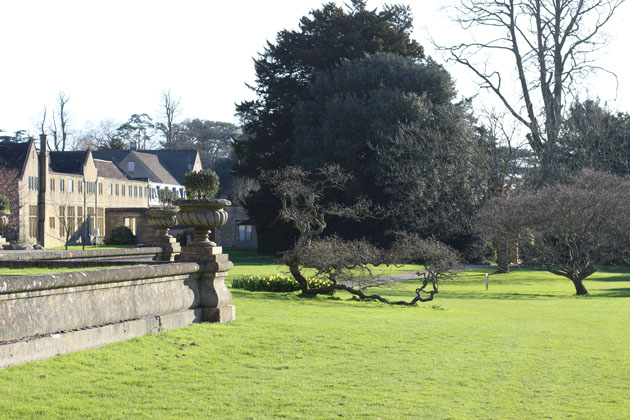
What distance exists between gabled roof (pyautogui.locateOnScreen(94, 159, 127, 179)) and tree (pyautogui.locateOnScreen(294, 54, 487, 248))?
1139 inches

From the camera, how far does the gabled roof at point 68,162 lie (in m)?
63.5

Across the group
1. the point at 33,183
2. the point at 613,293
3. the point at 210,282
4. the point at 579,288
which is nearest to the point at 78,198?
the point at 33,183

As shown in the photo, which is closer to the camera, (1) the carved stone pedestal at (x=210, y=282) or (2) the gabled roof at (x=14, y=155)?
(1) the carved stone pedestal at (x=210, y=282)

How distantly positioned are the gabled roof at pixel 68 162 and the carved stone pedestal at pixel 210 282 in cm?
5465

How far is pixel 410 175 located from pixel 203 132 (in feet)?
205

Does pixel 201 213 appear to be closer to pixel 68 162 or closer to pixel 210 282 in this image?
pixel 210 282

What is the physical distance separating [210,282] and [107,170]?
60319 millimetres

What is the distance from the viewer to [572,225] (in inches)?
1120

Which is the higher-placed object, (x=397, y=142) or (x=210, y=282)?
(x=397, y=142)

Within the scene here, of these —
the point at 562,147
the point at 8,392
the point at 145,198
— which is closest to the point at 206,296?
the point at 8,392

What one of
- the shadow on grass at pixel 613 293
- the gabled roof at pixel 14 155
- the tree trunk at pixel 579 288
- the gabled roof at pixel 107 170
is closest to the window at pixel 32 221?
the gabled roof at pixel 14 155

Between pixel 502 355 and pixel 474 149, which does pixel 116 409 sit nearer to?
pixel 502 355

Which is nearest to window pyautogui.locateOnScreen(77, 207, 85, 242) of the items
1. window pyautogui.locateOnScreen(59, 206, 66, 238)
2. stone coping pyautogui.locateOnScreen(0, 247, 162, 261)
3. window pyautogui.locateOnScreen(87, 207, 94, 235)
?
window pyautogui.locateOnScreen(87, 207, 94, 235)

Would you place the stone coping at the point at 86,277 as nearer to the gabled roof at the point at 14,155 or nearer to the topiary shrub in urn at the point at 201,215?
the topiary shrub in urn at the point at 201,215
